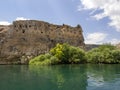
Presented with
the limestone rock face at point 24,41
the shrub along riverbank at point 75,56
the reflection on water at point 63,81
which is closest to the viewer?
the reflection on water at point 63,81

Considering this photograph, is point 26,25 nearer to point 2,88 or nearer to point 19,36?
point 19,36

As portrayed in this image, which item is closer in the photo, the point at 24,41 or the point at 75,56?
the point at 75,56

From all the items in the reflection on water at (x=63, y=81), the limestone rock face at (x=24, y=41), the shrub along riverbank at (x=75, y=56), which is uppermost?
Result: the limestone rock face at (x=24, y=41)

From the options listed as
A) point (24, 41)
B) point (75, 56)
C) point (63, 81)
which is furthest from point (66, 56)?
point (63, 81)

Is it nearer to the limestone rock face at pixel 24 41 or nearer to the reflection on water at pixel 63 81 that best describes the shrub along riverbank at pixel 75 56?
the limestone rock face at pixel 24 41

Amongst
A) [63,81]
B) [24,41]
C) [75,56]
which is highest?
[24,41]

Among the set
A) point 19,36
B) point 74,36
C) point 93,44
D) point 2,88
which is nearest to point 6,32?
point 19,36

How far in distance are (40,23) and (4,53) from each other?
17.6 meters

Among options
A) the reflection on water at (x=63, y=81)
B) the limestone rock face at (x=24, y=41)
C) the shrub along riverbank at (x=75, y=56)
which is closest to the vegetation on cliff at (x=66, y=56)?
the shrub along riverbank at (x=75, y=56)

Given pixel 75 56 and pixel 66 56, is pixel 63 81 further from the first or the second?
pixel 66 56

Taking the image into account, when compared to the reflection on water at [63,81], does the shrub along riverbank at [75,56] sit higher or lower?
higher

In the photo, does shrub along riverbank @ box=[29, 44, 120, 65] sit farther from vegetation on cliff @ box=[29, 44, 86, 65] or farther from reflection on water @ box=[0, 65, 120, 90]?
reflection on water @ box=[0, 65, 120, 90]

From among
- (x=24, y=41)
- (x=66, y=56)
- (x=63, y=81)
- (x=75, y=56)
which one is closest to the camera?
(x=63, y=81)

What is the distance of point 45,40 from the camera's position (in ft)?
331
